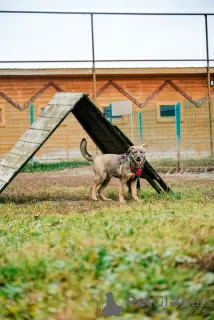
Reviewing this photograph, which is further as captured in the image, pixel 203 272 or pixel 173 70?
pixel 173 70

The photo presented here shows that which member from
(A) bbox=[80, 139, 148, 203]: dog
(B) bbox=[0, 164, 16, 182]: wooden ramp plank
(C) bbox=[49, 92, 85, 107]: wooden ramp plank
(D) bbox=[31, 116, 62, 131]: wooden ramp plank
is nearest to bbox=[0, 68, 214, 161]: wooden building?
(A) bbox=[80, 139, 148, 203]: dog

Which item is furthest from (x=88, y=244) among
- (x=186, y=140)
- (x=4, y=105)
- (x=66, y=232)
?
(x=4, y=105)

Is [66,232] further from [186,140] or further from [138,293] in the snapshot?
[186,140]

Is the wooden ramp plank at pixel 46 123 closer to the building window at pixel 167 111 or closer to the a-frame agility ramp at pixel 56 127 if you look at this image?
the a-frame agility ramp at pixel 56 127

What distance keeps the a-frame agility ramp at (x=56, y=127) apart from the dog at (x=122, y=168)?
1.22ft

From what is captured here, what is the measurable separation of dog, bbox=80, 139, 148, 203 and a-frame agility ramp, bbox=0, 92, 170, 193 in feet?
1.22

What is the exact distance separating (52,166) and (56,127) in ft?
27.0

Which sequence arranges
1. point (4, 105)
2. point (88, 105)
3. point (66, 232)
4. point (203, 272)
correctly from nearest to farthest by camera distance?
1. point (203, 272)
2. point (66, 232)
3. point (88, 105)
4. point (4, 105)

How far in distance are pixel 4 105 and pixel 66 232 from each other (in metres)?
13.2

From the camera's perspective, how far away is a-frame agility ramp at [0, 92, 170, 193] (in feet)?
22.8

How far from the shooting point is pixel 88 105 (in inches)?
296

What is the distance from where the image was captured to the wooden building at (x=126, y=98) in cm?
1555

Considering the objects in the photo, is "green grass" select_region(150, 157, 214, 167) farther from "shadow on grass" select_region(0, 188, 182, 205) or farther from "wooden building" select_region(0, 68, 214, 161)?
"shadow on grass" select_region(0, 188, 182, 205)

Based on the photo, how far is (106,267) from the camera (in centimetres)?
344
